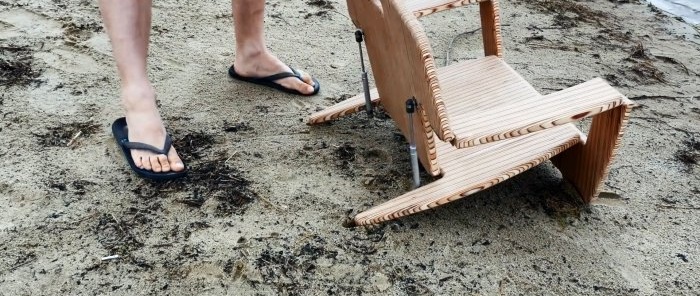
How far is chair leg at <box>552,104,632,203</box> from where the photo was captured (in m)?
2.00

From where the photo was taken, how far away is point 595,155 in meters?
2.15

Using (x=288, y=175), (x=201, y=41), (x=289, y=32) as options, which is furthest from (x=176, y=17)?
(x=288, y=175)

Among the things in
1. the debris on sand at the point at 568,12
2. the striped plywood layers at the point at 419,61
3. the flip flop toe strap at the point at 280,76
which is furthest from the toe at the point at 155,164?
the debris on sand at the point at 568,12

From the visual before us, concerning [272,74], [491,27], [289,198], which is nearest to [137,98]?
[289,198]

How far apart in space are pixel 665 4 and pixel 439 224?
304cm

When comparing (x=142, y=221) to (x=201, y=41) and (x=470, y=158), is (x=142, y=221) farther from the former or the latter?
(x=201, y=41)

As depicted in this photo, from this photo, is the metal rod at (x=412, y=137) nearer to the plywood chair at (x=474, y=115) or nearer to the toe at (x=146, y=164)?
the plywood chair at (x=474, y=115)

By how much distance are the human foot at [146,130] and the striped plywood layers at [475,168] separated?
0.68 metres

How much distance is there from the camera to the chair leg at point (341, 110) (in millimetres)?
2725

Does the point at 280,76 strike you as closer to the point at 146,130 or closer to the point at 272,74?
the point at 272,74

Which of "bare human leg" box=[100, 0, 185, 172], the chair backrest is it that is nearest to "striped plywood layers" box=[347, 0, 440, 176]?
the chair backrest

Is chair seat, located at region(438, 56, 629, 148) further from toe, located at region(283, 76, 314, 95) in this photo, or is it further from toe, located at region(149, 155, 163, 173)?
toe, located at region(283, 76, 314, 95)

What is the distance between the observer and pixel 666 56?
3.53m

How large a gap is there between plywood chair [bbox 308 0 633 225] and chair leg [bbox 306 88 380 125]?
0.23 metres
